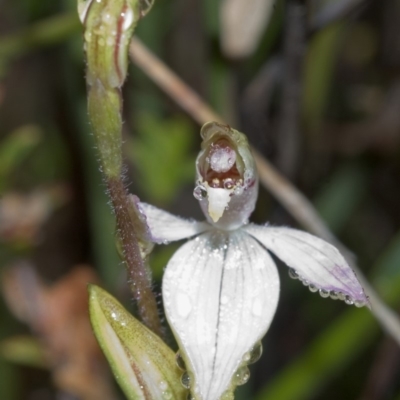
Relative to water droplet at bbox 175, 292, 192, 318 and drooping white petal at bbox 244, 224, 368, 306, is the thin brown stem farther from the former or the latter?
drooping white petal at bbox 244, 224, 368, 306

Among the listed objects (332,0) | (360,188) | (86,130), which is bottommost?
(360,188)

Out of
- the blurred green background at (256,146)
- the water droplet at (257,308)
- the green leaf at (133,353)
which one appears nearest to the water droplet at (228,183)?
the water droplet at (257,308)

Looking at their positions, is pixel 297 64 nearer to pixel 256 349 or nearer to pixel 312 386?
pixel 312 386

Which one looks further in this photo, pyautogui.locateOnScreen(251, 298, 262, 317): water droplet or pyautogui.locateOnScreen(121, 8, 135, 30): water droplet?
pyautogui.locateOnScreen(251, 298, 262, 317): water droplet

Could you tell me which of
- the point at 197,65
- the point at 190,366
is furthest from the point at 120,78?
the point at 197,65

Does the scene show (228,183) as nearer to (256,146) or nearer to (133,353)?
(133,353)

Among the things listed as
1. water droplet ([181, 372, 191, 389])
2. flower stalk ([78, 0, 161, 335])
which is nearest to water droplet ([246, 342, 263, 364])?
water droplet ([181, 372, 191, 389])
